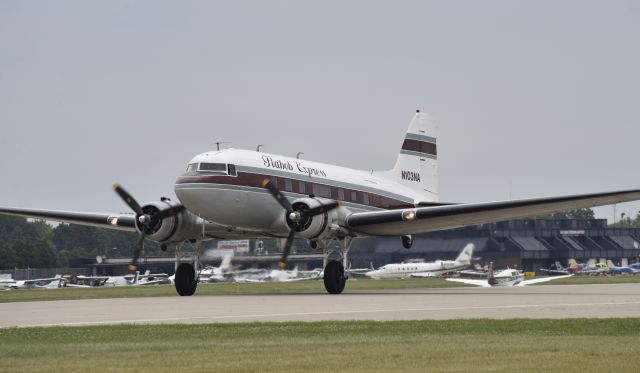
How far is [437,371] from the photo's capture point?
50.1 ft

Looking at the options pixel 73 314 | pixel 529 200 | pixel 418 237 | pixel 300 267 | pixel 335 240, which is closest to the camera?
pixel 73 314

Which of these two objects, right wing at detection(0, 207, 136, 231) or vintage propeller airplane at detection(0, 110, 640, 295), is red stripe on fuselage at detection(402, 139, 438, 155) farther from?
right wing at detection(0, 207, 136, 231)

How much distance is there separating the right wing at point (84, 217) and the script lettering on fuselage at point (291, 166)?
19.3 ft

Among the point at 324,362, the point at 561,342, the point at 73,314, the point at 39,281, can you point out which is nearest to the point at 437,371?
the point at 324,362

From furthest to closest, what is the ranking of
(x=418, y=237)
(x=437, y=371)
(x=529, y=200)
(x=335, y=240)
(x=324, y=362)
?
1. (x=418, y=237)
2. (x=335, y=240)
3. (x=529, y=200)
4. (x=324, y=362)
5. (x=437, y=371)

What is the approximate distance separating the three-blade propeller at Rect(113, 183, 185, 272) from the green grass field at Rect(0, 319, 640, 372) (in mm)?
14578

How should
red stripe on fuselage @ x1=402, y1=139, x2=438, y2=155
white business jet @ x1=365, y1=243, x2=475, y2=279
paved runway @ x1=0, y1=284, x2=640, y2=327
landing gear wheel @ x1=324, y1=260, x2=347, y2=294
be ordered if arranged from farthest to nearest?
1. white business jet @ x1=365, y1=243, x2=475, y2=279
2. red stripe on fuselage @ x1=402, y1=139, x2=438, y2=155
3. landing gear wheel @ x1=324, y1=260, x2=347, y2=294
4. paved runway @ x1=0, y1=284, x2=640, y2=327

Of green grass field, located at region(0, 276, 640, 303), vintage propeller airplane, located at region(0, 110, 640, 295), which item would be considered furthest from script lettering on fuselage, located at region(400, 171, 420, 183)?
green grass field, located at region(0, 276, 640, 303)

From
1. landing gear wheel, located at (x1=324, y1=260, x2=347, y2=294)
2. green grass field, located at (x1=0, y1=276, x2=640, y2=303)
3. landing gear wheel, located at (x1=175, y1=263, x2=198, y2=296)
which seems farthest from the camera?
green grass field, located at (x1=0, y1=276, x2=640, y2=303)

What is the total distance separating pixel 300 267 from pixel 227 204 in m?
49.0

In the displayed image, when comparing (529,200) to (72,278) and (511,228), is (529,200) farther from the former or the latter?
(511,228)

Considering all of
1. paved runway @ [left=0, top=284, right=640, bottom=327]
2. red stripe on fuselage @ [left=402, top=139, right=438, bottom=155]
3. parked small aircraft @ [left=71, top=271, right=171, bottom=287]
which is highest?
red stripe on fuselage @ [left=402, top=139, right=438, bottom=155]

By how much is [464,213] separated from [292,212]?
635 centimetres

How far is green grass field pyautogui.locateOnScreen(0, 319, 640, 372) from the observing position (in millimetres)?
15898
